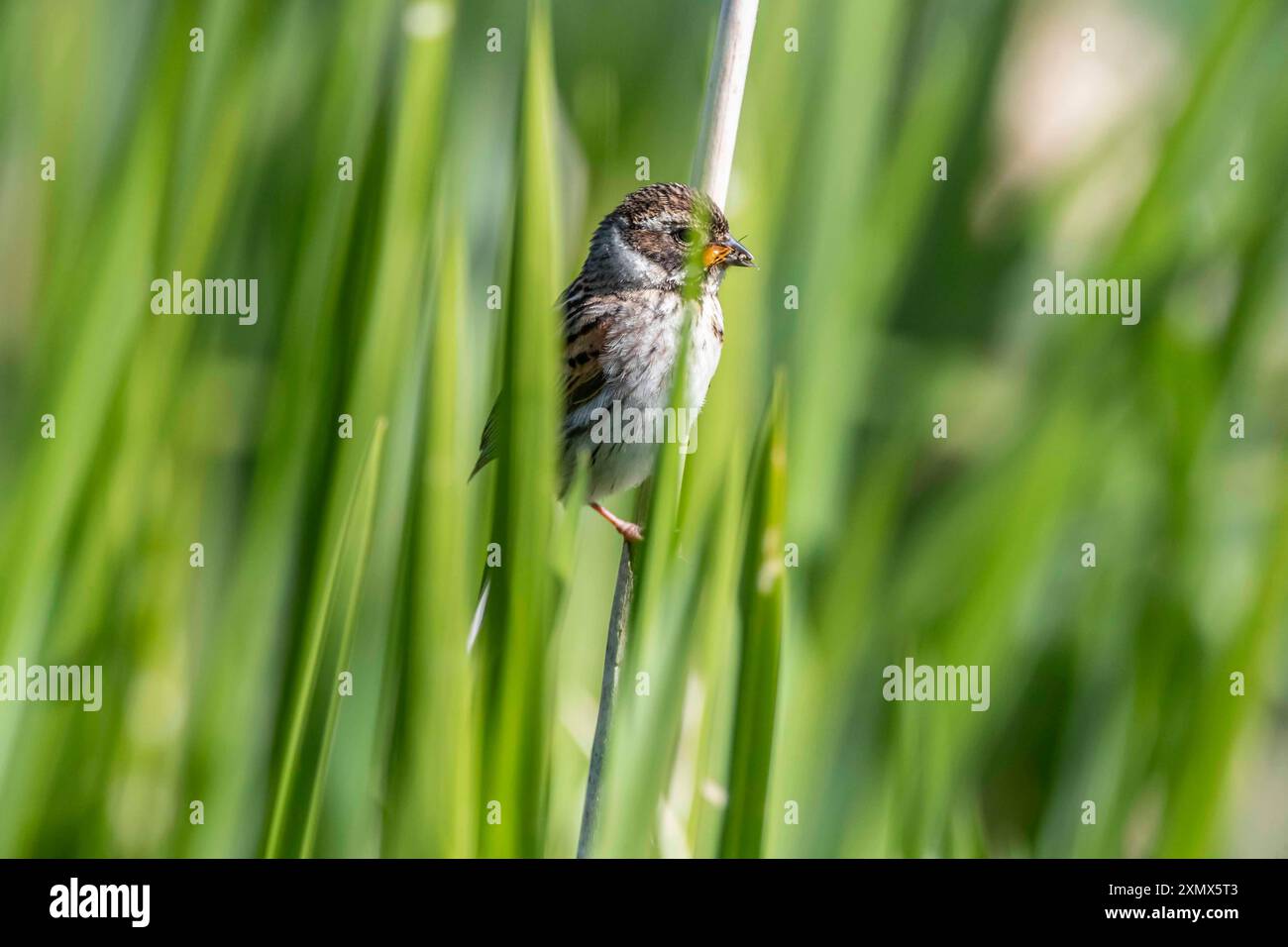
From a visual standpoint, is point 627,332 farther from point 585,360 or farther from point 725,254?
point 725,254

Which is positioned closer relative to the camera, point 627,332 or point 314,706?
point 314,706

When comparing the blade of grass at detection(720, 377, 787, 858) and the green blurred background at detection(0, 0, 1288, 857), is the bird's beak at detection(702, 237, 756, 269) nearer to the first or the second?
the green blurred background at detection(0, 0, 1288, 857)

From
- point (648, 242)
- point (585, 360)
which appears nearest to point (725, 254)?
point (648, 242)

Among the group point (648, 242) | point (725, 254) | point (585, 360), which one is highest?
point (648, 242)

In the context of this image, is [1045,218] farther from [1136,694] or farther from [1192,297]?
[1136,694]

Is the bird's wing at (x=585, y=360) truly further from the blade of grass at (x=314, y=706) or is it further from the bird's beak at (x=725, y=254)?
the blade of grass at (x=314, y=706)

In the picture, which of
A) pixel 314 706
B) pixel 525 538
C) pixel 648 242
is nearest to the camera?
pixel 525 538

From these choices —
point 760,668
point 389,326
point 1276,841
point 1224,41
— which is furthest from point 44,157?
point 1276,841

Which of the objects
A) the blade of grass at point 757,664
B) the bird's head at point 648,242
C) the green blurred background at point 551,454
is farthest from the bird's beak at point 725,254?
the blade of grass at point 757,664
